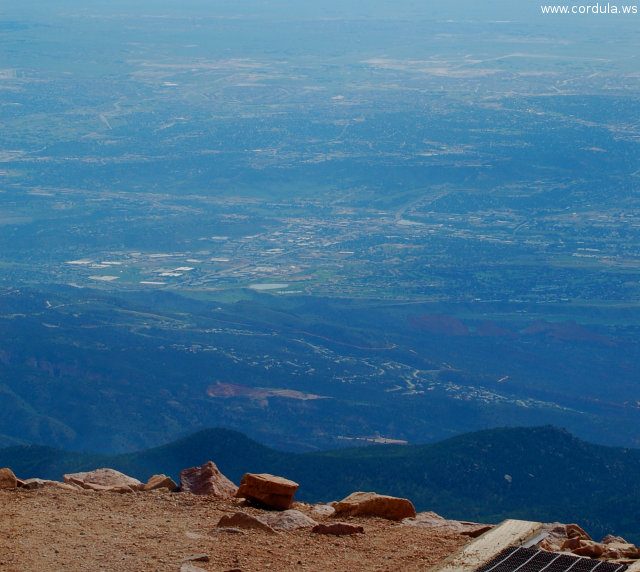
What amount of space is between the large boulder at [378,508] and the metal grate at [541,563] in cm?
172

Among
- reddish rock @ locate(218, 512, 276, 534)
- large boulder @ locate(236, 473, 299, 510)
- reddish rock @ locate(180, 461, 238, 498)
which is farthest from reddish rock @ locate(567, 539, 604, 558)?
reddish rock @ locate(180, 461, 238, 498)

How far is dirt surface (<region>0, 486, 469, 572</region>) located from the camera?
7270 mm

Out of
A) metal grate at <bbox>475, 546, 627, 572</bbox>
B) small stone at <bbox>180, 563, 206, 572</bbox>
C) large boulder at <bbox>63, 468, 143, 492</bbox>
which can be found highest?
small stone at <bbox>180, 563, 206, 572</bbox>

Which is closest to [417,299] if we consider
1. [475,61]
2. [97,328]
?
[97,328]

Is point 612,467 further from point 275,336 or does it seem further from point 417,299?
point 417,299

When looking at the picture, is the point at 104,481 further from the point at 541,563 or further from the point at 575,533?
the point at 541,563

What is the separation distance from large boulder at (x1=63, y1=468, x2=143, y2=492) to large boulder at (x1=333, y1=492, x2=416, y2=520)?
205cm

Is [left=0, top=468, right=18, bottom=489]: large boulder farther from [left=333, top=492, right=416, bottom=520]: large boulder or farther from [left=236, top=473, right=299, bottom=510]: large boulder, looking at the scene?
[left=333, top=492, right=416, bottom=520]: large boulder

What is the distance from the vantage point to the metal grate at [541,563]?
707 centimetres

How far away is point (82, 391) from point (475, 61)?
104 m

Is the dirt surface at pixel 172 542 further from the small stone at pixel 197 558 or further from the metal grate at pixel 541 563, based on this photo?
the metal grate at pixel 541 563

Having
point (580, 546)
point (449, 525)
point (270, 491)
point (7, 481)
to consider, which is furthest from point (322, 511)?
point (7, 481)

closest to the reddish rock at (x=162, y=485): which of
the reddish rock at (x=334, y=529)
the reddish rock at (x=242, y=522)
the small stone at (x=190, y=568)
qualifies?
the reddish rock at (x=242, y=522)

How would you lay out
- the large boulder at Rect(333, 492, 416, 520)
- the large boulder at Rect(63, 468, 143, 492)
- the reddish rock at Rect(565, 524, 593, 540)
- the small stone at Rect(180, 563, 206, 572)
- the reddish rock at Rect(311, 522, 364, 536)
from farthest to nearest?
the large boulder at Rect(63, 468, 143, 492), the large boulder at Rect(333, 492, 416, 520), the reddish rock at Rect(565, 524, 593, 540), the reddish rock at Rect(311, 522, 364, 536), the small stone at Rect(180, 563, 206, 572)
